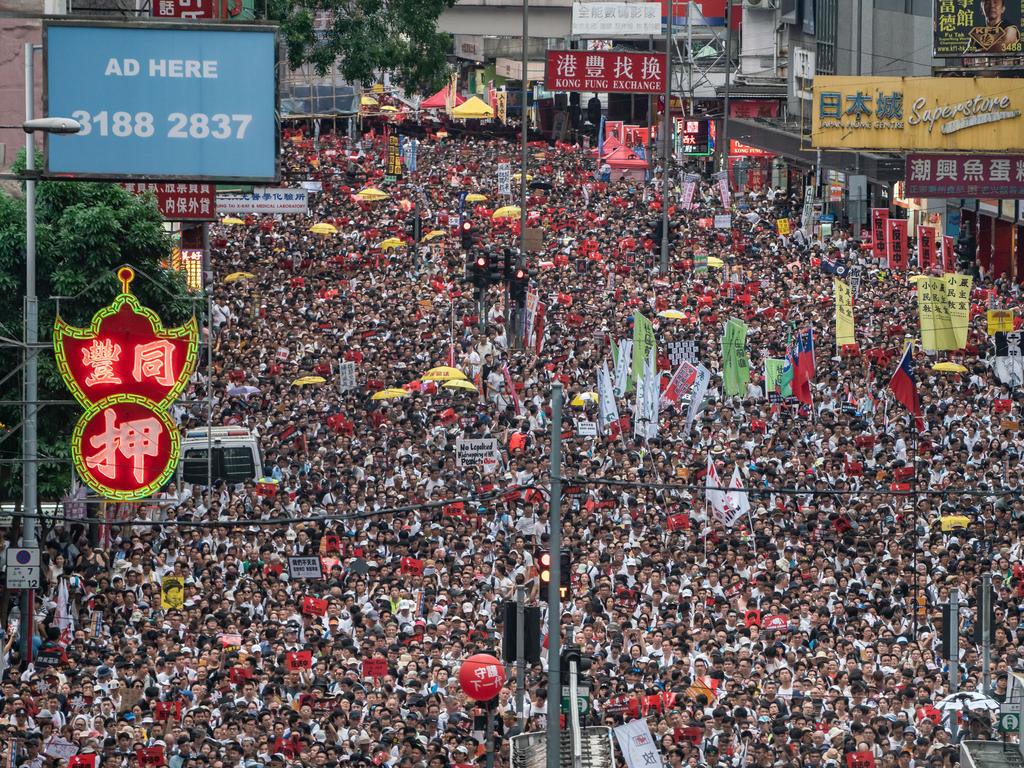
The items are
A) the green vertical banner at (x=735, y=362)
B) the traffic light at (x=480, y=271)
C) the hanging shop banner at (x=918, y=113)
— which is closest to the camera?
the green vertical banner at (x=735, y=362)

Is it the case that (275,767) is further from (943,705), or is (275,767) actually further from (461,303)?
(461,303)

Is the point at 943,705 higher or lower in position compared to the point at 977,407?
lower

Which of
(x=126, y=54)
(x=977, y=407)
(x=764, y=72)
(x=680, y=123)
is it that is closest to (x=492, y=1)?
(x=764, y=72)

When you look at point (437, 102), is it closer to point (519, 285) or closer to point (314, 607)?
point (519, 285)

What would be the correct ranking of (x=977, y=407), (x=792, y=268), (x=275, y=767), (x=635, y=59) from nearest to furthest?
(x=275, y=767) → (x=977, y=407) → (x=792, y=268) → (x=635, y=59)

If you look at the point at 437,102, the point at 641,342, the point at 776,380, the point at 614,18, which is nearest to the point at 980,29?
the point at 776,380

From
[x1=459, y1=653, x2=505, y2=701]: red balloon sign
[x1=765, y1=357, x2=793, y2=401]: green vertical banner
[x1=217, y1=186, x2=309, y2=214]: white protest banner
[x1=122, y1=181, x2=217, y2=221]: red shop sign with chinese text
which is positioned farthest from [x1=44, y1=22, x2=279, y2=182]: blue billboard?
[x1=217, y1=186, x2=309, y2=214]: white protest banner

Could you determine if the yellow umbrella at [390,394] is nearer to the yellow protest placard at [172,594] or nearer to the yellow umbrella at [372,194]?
the yellow protest placard at [172,594]

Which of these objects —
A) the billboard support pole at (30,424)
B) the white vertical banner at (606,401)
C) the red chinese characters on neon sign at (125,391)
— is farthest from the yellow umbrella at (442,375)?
the red chinese characters on neon sign at (125,391)
